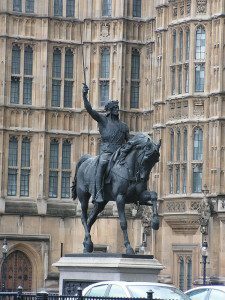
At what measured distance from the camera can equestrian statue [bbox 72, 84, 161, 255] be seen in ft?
114

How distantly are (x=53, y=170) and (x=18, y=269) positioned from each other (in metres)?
5.11

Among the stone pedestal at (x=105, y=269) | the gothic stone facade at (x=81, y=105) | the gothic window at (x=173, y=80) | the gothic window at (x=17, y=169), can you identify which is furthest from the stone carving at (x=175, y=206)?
the stone pedestal at (x=105, y=269)

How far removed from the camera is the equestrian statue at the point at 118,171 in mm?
34656

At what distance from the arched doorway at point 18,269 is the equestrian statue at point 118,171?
85.3 feet

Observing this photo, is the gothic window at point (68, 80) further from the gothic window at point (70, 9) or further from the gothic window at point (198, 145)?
the gothic window at point (198, 145)

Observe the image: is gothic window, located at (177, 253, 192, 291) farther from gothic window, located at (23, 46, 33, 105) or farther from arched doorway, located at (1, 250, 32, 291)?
gothic window, located at (23, 46, 33, 105)

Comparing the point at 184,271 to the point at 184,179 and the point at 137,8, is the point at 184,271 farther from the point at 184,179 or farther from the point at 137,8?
the point at 137,8

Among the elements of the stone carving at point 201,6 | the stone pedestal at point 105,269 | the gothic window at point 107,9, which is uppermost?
the gothic window at point 107,9

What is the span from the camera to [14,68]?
209 feet

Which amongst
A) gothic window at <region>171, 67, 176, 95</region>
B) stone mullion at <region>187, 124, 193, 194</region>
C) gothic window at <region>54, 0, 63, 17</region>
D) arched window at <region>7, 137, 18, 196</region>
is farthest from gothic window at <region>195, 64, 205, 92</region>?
arched window at <region>7, 137, 18, 196</region>

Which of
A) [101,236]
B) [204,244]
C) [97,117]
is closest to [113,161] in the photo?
[97,117]

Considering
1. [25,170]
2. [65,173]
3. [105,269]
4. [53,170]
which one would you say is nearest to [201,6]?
[65,173]

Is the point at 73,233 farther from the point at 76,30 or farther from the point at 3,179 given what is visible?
the point at 76,30

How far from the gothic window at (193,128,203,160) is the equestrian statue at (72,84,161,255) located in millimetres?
21341
